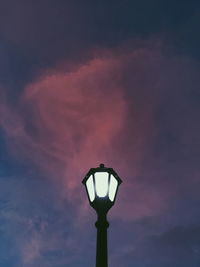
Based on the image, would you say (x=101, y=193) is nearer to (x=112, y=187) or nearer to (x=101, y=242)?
(x=112, y=187)

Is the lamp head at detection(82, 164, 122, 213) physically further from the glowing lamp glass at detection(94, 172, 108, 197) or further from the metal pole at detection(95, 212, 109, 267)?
the metal pole at detection(95, 212, 109, 267)

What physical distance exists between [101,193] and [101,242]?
0.83 meters

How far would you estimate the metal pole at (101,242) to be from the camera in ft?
20.0

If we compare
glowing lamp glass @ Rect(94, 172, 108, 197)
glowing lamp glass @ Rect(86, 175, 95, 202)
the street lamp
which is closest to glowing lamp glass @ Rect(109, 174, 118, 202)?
the street lamp

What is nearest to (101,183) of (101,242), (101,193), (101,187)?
(101,187)

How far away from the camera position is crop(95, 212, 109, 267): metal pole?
609cm

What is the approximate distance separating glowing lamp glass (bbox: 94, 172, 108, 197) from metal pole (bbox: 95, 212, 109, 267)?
0.37 m

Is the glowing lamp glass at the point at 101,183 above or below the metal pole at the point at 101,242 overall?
above

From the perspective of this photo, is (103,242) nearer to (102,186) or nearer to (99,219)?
(99,219)

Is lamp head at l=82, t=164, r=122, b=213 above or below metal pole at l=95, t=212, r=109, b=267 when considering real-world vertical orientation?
above

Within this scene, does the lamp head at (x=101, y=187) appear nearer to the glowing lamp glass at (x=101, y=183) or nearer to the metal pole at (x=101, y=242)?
the glowing lamp glass at (x=101, y=183)

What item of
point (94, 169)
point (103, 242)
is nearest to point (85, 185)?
point (94, 169)

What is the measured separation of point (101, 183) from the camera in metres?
6.64

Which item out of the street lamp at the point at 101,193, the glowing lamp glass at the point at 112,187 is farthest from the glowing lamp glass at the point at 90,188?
the glowing lamp glass at the point at 112,187
